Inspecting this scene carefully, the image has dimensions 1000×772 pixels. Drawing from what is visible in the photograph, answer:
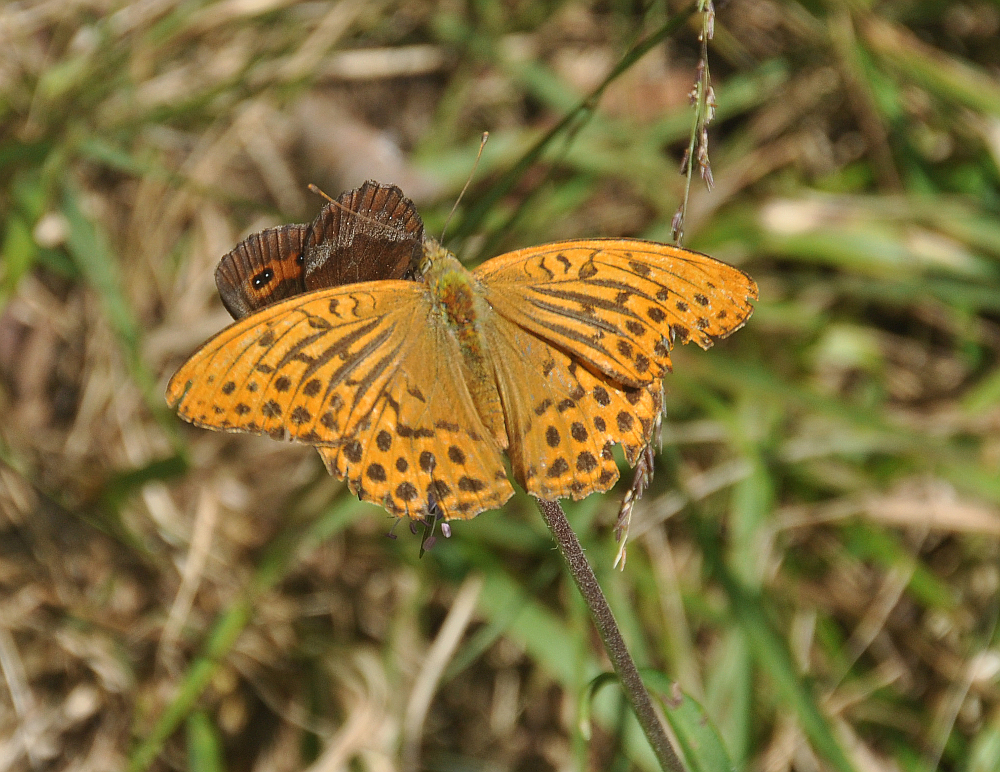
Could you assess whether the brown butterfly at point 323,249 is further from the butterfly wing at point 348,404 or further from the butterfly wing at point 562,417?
the butterfly wing at point 562,417

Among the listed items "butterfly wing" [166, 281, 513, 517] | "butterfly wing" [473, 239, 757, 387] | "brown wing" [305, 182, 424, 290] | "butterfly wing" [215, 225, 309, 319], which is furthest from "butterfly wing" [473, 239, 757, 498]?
"butterfly wing" [215, 225, 309, 319]

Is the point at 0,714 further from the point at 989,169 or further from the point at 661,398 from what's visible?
the point at 989,169

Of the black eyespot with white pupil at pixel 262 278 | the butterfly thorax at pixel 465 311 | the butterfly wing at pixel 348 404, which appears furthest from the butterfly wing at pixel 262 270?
the butterfly thorax at pixel 465 311

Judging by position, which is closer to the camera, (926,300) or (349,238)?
(349,238)

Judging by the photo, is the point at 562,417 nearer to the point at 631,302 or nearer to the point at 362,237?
the point at 631,302

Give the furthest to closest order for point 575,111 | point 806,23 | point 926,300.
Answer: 1. point 806,23
2. point 926,300
3. point 575,111

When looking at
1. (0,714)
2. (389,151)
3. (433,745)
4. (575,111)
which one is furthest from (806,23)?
(0,714)

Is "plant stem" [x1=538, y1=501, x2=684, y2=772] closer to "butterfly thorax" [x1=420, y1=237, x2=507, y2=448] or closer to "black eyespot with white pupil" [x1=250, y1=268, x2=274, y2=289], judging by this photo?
"butterfly thorax" [x1=420, y1=237, x2=507, y2=448]

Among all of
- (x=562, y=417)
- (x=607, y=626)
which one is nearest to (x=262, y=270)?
(x=562, y=417)
